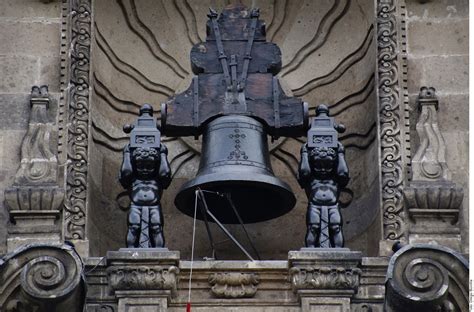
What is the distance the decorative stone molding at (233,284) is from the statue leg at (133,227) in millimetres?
652

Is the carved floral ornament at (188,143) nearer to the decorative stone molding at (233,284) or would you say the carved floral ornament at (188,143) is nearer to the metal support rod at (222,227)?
the metal support rod at (222,227)

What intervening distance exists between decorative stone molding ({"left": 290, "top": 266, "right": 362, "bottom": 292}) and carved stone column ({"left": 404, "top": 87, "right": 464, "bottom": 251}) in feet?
2.98

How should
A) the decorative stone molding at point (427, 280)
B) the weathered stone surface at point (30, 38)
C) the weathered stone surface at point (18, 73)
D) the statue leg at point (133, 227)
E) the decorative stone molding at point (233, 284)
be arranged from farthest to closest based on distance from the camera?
the weathered stone surface at point (30, 38) < the weathered stone surface at point (18, 73) < the statue leg at point (133, 227) < the decorative stone molding at point (233, 284) < the decorative stone molding at point (427, 280)

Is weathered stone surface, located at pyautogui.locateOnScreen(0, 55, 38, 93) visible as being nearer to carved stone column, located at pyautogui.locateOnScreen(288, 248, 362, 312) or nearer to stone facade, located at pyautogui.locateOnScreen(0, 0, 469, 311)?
stone facade, located at pyautogui.locateOnScreen(0, 0, 469, 311)

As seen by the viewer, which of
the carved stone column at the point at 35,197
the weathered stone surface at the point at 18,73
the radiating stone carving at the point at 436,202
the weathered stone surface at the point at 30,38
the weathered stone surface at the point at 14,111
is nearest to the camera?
the carved stone column at the point at 35,197

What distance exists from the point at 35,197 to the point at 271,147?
2.48m

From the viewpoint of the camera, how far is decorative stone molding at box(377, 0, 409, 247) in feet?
67.8

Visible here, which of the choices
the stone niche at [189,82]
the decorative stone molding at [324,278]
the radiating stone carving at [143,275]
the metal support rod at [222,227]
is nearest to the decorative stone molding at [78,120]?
the stone niche at [189,82]

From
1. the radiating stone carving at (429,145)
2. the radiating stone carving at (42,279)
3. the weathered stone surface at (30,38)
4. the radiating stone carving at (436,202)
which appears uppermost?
the weathered stone surface at (30,38)

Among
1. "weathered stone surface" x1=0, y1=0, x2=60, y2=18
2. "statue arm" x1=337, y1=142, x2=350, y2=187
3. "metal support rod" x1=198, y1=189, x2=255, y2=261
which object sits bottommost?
"metal support rod" x1=198, y1=189, x2=255, y2=261

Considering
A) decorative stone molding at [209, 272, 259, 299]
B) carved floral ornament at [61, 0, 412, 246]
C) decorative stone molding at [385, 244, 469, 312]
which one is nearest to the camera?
decorative stone molding at [385, 244, 469, 312]

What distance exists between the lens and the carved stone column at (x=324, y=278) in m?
19.7

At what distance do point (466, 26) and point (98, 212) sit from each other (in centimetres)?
342

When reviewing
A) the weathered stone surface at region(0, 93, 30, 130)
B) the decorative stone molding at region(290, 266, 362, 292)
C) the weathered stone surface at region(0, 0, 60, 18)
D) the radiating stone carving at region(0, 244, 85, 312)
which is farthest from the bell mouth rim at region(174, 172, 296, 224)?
the weathered stone surface at region(0, 0, 60, 18)
